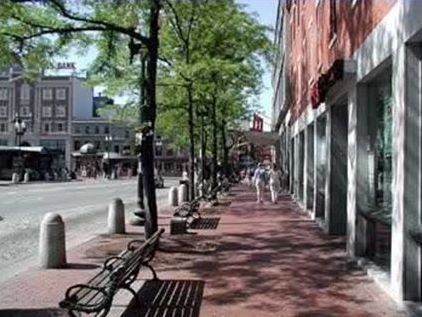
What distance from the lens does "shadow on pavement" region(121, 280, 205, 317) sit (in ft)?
29.9

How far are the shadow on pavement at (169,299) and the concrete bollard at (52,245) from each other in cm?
218

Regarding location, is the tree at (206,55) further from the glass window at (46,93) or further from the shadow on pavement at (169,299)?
the glass window at (46,93)

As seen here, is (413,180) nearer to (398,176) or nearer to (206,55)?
(398,176)

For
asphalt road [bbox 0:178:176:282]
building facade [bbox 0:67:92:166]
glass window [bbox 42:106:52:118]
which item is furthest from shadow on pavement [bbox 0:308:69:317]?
glass window [bbox 42:106:52:118]

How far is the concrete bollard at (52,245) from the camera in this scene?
1273 cm

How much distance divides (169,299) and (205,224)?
11.2 metres

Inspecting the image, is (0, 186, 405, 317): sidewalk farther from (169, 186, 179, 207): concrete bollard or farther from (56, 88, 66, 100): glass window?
(56, 88, 66, 100): glass window

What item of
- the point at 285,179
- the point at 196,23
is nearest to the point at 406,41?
the point at 196,23

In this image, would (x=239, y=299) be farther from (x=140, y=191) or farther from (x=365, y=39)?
(x=140, y=191)

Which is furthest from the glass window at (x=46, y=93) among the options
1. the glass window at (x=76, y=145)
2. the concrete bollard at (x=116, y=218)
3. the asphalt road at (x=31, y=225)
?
the concrete bollard at (x=116, y=218)

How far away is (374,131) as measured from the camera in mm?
13258

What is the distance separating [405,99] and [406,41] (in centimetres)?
71

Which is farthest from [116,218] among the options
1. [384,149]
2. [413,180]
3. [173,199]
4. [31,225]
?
[173,199]

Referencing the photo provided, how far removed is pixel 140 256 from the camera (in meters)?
9.87
